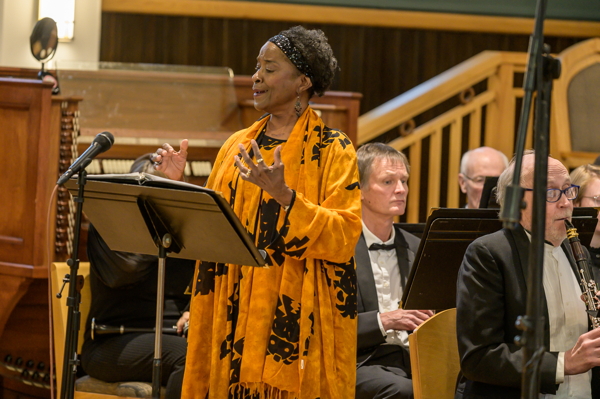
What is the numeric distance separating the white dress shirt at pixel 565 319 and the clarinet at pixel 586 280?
0.04m

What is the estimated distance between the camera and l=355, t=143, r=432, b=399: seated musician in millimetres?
3420

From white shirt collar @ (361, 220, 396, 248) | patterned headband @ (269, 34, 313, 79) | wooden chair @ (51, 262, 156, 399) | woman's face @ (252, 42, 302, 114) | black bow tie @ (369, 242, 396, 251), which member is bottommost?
wooden chair @ (51, 262, 156, 399)

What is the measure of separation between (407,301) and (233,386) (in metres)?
0.89

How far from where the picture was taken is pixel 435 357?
3.11 meters

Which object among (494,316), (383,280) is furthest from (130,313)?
(494,316)

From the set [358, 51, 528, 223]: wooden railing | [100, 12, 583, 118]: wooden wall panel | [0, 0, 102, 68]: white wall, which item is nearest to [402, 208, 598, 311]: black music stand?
[358, 51, 528, 223]: wooden railing

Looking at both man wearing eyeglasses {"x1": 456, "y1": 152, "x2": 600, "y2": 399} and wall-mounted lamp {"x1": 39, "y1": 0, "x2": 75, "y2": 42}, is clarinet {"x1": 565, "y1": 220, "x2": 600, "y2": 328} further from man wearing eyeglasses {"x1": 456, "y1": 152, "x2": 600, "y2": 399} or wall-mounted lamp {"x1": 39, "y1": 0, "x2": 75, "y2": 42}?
wall-mounted lamp {"x1": 39, "y1": 0, "x2": 75, "y2": 42}

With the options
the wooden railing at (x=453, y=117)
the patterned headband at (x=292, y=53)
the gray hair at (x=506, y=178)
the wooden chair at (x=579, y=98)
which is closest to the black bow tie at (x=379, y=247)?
the gray hair at (x=506, y=178)

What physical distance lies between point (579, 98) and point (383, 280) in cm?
316

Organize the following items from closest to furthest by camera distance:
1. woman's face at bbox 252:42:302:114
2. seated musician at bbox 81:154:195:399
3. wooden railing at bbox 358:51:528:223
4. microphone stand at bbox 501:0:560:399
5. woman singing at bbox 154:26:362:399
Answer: microphone stand at bbox 501:0:560:399, woman singing at bbox 154:26:362:399, woman's face at bbox 252:42:302:114, seated musician at bbox 81:154:195:399, wooden railing at bbox 358:51:528:223

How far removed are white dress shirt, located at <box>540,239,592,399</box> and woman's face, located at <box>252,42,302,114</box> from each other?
3.48 feet

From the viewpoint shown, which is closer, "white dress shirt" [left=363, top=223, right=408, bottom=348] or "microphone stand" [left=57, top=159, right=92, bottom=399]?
"microphone stand" [left=57, top=159, right=92, bottom=399]

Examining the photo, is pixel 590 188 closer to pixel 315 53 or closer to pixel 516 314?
pixel 516 314

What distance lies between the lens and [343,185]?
8.46 ft
